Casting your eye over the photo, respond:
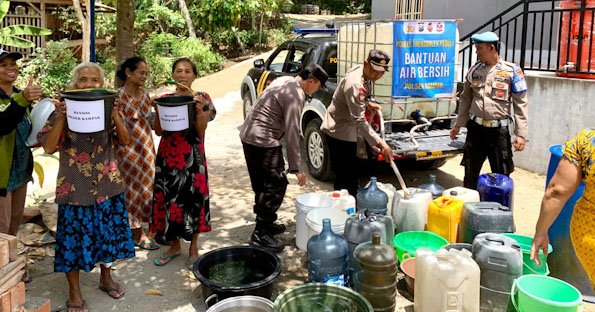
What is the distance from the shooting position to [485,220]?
3.85 metres

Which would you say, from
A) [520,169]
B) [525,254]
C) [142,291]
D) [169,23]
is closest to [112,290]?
[142,291]

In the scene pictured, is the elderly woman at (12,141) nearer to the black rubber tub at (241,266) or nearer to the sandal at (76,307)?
the sandal at (76,307)

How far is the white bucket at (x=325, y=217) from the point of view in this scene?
4.08 m

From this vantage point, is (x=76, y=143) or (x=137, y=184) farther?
(x=137, y=184)

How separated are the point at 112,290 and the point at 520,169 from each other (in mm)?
5685

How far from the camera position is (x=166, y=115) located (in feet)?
12.6

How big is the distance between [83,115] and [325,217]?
2035 millimetres

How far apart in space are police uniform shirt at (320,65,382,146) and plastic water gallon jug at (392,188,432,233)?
0.57 m

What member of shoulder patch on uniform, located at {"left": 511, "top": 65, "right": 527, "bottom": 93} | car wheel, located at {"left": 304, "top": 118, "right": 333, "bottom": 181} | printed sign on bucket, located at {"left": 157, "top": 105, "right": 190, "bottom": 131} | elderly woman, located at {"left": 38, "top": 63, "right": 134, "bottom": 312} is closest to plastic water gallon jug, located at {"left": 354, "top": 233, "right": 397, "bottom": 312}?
printed sign on bucket, located at {"left": 157, "top": 105, "right": 190, "bottom": 131}

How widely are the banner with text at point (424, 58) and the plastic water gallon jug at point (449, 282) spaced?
3.04 m

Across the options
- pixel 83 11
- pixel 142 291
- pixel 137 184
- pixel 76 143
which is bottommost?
pixel 142 291

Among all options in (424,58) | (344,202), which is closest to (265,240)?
(344,202)

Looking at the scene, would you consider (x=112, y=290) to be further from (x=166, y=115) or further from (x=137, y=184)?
(x=166, y=115)

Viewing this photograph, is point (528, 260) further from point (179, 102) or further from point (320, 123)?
point (320, 123)
